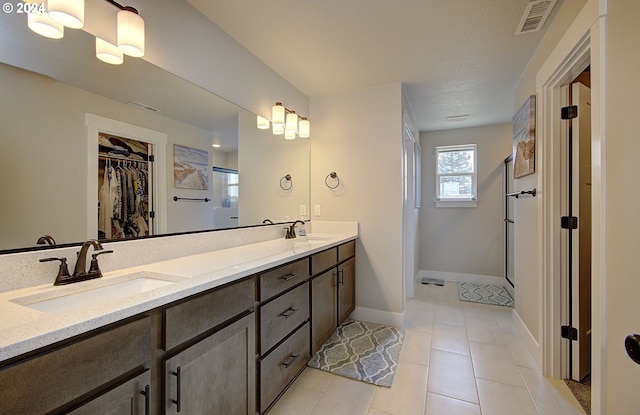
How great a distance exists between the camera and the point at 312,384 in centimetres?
183

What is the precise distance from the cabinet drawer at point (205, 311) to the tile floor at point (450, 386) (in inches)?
32.3

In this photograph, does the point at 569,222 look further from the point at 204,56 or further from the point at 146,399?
the point at 204,56

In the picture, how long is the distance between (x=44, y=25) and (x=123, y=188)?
0.70m

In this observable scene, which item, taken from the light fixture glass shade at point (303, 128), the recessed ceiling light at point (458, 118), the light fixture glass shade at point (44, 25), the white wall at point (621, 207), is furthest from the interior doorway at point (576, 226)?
the light fixture glass shade at point (44, 25)

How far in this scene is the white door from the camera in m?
1.79

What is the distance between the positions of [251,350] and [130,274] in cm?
66

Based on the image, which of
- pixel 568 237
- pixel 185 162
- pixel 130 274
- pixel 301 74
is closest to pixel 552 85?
pixel 568 237

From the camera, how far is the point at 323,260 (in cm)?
211

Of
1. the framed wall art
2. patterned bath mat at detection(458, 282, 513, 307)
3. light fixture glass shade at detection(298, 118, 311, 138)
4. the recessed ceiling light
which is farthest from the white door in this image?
light fixture glass shade at detection(298, 118, 311, 138)

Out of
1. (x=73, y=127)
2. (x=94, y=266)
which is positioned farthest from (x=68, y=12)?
(x=94, y=266)

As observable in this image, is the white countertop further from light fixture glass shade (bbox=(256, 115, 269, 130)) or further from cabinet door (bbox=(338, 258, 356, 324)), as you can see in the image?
light fixture glass shade (bbox=(256, 115, 269, 130))

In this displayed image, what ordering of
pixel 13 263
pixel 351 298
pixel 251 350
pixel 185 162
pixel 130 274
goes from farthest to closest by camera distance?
1. pixel 351 298
2. pixel 185 162
3. pixel 251 350
4. pixel 130 274
5. pixel 13 263

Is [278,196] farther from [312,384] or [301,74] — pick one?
[312,384]

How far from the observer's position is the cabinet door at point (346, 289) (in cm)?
244
